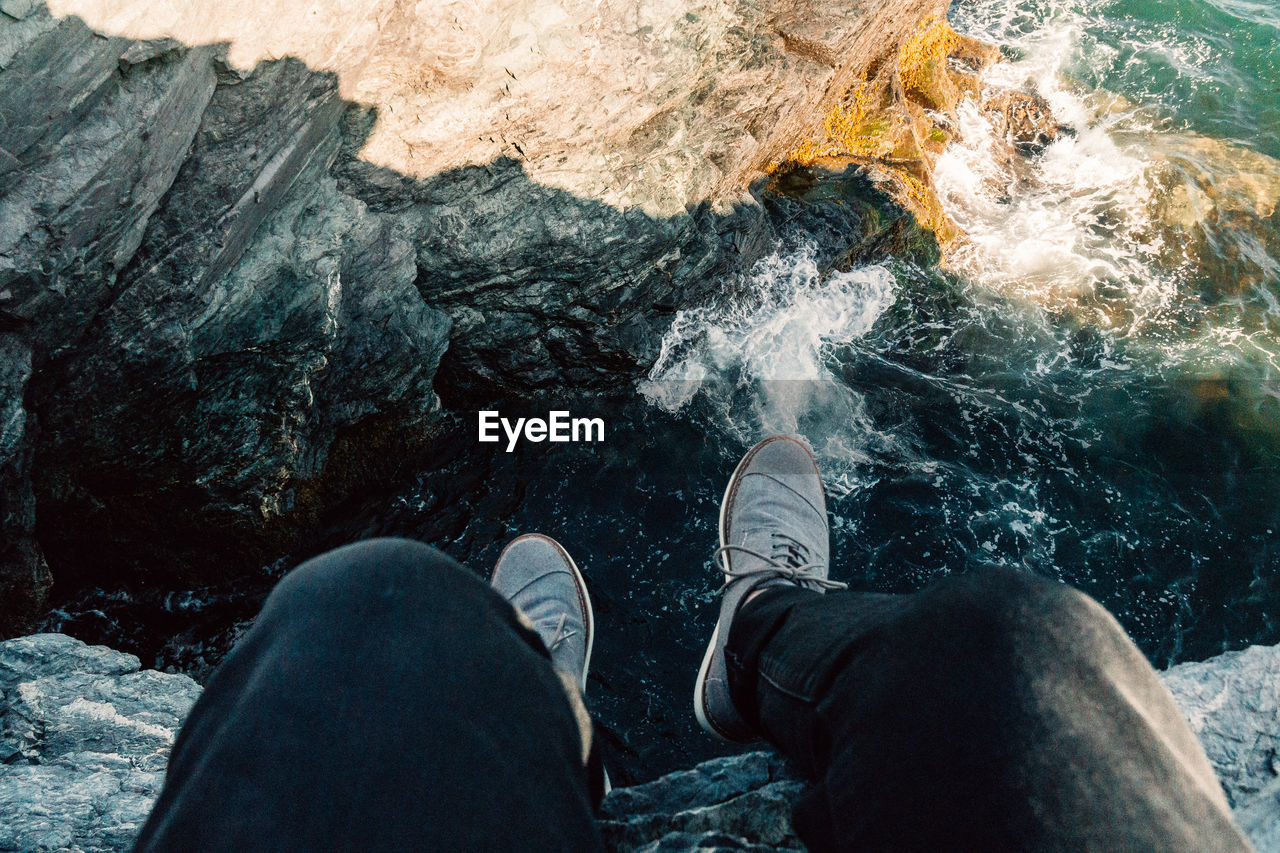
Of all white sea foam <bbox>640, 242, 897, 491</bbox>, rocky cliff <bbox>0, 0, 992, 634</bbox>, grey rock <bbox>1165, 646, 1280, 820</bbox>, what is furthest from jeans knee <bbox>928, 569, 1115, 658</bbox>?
white sea foam <bbox>640, 242, 897, 491</bbox>

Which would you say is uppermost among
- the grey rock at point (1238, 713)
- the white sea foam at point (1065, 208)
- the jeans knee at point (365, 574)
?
the white sea foam at point (1065, 208)

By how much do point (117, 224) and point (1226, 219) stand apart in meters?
8.12

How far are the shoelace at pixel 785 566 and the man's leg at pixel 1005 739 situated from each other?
47.1 inches

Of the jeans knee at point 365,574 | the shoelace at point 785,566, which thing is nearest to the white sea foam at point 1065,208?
the shoelace at point 785,566

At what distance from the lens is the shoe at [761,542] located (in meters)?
2.42

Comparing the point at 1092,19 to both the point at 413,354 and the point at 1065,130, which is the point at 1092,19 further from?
the point at 413,354

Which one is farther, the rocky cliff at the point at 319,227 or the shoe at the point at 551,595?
the shoe at the point at 551,595

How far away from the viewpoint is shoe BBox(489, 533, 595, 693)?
109 inches

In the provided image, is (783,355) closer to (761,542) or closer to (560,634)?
(761,542)

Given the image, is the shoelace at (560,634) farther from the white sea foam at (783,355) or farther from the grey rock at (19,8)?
the grey rock at (19,8)

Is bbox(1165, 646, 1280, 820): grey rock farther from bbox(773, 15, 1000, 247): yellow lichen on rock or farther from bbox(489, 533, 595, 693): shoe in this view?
bbox(773, 15, 1000, 247): yellow lichen on rock

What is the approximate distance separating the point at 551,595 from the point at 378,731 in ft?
6.45

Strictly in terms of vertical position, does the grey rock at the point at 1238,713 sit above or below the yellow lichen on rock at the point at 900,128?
below

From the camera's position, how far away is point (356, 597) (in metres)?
1.25
